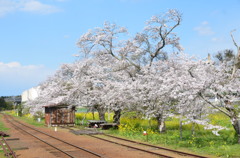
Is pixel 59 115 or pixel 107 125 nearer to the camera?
pixel 107 125

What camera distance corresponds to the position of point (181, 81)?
1534cm

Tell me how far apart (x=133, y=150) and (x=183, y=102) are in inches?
159

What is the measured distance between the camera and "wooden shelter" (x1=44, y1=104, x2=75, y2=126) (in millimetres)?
34375

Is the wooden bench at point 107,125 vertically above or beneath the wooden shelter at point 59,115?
beneath

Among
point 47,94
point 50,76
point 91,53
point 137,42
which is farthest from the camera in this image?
point 50,76

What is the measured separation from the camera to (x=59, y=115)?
34.7 metres

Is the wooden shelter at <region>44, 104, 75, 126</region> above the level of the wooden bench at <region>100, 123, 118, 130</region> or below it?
above

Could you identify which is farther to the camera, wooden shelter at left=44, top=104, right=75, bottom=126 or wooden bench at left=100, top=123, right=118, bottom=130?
wooden shelter at left=44, top=104, right=75, bottom=126

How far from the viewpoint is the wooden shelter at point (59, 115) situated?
34375 mm

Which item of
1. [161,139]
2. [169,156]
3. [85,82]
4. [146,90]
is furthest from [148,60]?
[169,156]

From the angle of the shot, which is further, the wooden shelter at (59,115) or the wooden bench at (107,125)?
the wooden shelter at (59,115)

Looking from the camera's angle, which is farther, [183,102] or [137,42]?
[137,42]

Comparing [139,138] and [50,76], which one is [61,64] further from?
[139,138]

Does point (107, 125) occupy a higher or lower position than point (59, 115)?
lower
